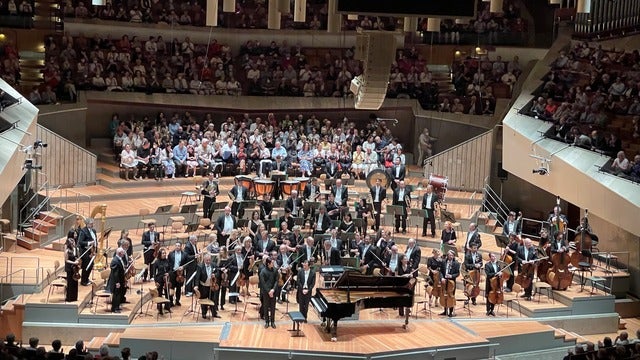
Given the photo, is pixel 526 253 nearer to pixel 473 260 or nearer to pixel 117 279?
pixel 473 260

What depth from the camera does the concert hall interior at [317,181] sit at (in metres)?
16.5

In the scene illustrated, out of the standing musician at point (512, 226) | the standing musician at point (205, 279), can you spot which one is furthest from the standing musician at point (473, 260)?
the standing musician at point (205, 279)

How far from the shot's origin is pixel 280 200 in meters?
21.5

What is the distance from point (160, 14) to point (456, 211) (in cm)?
1018

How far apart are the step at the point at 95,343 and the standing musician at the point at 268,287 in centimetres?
264

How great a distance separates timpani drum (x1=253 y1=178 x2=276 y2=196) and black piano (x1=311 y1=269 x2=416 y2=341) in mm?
5225

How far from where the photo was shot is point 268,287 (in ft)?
54.9

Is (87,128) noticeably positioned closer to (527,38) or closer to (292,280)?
(292,280)

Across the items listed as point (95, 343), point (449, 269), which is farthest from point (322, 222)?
point (95, 343)

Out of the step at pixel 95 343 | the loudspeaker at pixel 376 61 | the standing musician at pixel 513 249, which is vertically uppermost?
the loudspeaker at pixel 376 61

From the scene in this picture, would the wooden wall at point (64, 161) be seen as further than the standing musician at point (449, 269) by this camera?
Yes

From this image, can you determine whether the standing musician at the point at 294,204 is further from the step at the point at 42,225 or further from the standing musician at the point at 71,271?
the standing musician at the point at 71,271

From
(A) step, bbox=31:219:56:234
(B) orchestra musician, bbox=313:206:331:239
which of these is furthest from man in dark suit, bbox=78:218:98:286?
(B) orchestra musician, bbox=313:206:331:239

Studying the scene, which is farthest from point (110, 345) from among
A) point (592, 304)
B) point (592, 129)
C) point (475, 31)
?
point (475, 31)
